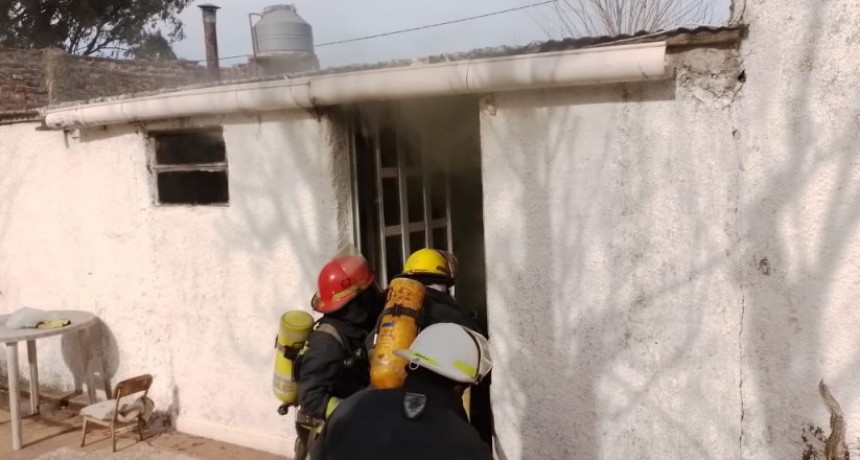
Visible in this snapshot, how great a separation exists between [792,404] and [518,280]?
158 cm

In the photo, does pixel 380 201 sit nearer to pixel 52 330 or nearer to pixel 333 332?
pixel 333 332

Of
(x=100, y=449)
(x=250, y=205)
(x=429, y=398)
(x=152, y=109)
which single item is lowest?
(x=100, y=449)

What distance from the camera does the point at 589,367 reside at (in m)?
4.12

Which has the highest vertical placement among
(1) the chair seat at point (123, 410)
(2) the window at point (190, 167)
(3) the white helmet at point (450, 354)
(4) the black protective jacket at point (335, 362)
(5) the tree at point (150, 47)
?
(5) the tree at point (150, 47)

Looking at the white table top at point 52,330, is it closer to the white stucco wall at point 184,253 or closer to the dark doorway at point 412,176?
the white stucco wall at point 184,253

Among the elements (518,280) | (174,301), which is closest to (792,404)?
(518,280)

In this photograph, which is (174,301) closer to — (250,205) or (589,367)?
(250,205)

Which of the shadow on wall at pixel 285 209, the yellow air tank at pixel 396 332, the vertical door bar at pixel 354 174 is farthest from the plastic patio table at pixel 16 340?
the yellow air tank at pixel 396 332

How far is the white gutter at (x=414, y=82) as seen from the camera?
369 centimetres

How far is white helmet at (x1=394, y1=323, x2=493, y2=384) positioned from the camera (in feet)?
8.36

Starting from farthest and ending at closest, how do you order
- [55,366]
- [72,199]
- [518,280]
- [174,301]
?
[55,366] < [72,199] < [174,301] < [518,280]

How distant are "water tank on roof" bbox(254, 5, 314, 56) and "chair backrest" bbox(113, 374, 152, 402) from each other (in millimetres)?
5662

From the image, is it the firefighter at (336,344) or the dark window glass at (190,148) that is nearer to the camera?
the firefighter at (336,344)

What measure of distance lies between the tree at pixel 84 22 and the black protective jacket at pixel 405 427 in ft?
64.7
